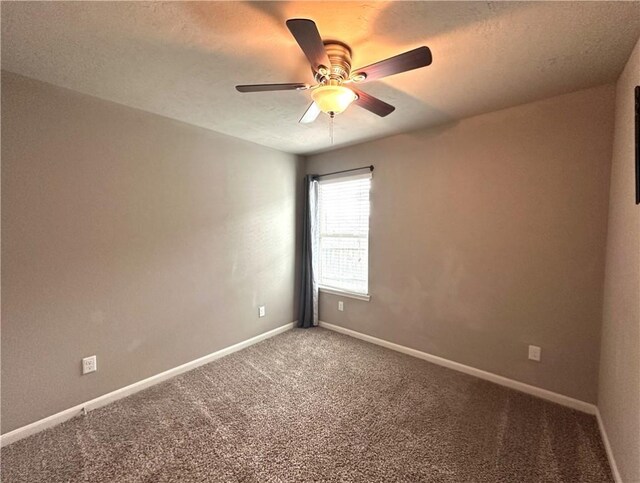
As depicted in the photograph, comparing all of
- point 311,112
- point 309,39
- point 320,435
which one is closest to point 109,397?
point 320,435

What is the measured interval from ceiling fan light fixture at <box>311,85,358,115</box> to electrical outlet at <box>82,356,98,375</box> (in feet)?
8.18

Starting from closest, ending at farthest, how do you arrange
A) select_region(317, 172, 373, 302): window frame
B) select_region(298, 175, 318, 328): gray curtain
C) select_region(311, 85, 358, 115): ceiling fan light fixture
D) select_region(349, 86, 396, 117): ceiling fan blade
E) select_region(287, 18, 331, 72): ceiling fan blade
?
1. select_region(287, 18, 331, 72): ceiling fan blade
2. select_region(311, 85, 358, 115): ceiling fan light fixture
3. select_region(349, 86, 396, 117): ceiling fan blade
4. select_region(317, 172, 373, 302): window frame
5. select_region(298, 175, 318, 328): gray curtain

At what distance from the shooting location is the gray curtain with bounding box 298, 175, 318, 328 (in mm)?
3688

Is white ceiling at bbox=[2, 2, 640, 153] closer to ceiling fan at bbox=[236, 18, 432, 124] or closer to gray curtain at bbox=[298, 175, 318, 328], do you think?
ceiling fan at bbox=[236, 18, 432, 124]

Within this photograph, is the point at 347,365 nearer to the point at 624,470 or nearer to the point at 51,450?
the point at 624,470

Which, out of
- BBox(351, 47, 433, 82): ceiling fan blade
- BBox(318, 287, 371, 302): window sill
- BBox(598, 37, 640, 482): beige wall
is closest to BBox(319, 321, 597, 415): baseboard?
BBox(598, 37, 640, 482): beige wall

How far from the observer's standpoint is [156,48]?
1.55 meters

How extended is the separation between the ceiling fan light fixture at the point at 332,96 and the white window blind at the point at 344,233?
1.78 m

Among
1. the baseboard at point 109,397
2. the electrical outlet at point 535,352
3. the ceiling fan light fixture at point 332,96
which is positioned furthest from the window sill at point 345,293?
the ceiling fan light fixture at point 332,96

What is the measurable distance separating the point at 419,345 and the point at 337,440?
1502 mm

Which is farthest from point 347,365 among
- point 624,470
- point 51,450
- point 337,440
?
point 51,450

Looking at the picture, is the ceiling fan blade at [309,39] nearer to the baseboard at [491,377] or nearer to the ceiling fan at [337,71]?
the ceiling fan at [337,71]

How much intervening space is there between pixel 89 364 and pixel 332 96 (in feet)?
8.50

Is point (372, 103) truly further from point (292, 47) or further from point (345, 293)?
point (345, 293)
